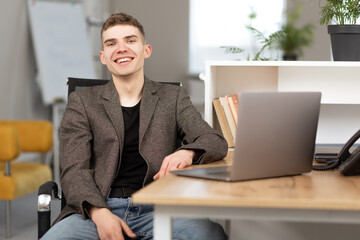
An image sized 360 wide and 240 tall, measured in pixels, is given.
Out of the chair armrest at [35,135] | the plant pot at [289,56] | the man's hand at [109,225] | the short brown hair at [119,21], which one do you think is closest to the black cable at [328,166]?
the man's hand at [109,225]

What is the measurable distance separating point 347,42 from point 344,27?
6 cm

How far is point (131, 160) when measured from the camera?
2.01 m

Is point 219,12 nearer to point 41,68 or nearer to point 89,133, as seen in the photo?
point 41,68

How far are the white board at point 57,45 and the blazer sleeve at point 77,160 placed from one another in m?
3.65

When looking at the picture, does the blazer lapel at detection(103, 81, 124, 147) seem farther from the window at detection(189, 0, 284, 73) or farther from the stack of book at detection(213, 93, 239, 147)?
the window at detection(189, 0, 284, 73)

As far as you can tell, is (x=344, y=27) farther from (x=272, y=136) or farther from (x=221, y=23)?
(x=221, y=23)

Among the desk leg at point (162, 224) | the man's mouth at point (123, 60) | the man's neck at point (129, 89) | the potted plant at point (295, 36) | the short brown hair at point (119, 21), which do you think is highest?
the potted plant at point (295, 36)

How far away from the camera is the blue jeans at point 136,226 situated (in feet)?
5.49

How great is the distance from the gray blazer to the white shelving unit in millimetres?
303

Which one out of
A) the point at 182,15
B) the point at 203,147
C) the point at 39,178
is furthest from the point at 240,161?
the point at 182,15

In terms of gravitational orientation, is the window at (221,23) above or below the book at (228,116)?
above

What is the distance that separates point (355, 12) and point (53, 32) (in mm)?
3949

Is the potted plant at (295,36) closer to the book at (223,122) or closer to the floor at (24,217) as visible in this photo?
the floor at (24,217)

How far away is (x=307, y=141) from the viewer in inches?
59.7
